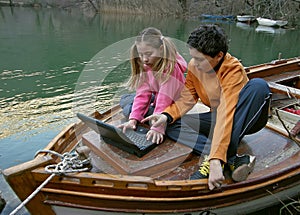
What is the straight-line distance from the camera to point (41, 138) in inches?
235

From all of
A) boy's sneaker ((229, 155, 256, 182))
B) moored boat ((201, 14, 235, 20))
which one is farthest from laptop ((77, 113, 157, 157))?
moored boat ((201, 14, 235, 20))

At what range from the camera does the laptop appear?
249 centimetres

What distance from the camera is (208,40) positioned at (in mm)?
2375

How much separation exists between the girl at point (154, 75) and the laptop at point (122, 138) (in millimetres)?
96

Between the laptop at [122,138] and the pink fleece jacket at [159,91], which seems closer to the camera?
the laptop at [122,138]

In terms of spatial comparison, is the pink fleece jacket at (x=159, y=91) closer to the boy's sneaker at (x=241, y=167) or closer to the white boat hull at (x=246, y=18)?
the boy's sneaker at (x=241, y=167)

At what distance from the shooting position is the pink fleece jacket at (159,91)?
9.56ft

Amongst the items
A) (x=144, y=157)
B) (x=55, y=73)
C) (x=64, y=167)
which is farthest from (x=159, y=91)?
(x=55, y=73)

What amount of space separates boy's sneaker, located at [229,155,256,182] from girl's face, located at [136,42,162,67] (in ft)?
3.91

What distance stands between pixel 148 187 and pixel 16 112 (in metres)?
5.79

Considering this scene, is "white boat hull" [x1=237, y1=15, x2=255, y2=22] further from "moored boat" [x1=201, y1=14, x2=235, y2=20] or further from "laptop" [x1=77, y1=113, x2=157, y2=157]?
"laptop" [x1=77, y1=113, x2=157, y2=157]

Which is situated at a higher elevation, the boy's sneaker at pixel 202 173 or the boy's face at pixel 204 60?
the boy's face at pixel 204 60

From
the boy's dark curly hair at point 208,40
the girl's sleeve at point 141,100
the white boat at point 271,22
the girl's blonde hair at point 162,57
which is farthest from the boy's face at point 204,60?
the white boat at point 271,22

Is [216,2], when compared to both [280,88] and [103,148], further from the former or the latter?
[103,148]
